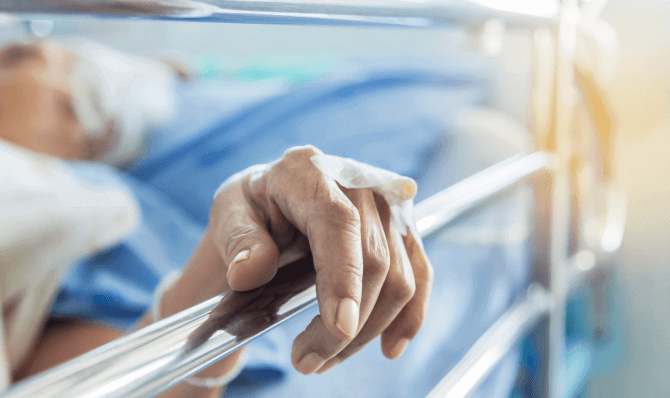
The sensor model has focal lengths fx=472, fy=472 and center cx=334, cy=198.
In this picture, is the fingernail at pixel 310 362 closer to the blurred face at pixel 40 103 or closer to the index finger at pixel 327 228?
the index finger at pixel 327 228

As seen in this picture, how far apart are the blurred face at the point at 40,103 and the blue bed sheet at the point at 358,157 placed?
107 mm

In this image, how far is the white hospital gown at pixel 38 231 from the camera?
0.61 metres

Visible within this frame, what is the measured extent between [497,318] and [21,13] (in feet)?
2.33

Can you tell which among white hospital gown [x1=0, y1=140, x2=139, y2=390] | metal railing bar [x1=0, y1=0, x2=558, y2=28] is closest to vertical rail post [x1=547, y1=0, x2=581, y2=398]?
metal railing bar [x1=0, y1=0, x2=558, y2=28]

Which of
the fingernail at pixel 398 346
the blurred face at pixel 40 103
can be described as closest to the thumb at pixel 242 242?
the fingernail at pixel 398 346

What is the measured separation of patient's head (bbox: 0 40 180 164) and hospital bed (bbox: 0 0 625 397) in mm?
847

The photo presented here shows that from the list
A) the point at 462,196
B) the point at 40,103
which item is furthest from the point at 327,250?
the point at 40,103

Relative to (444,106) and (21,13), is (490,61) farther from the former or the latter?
(21,13)

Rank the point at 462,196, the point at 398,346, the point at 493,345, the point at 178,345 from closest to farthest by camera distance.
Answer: the point at 178,345 < the point at 398,346 < the point at 462,196 < the point at 493,345

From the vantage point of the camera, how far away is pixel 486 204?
1.70 ft

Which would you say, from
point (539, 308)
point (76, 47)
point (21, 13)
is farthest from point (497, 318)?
point (76, 47)

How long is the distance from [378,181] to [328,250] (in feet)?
0.24

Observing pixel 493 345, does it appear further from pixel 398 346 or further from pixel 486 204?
pixel 398 346

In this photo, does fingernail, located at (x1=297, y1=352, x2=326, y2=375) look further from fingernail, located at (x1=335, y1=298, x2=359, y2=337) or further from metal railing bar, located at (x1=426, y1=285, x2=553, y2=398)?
metal railing bar, located at (x1=426, y1=285, x2=553, y2=398)
